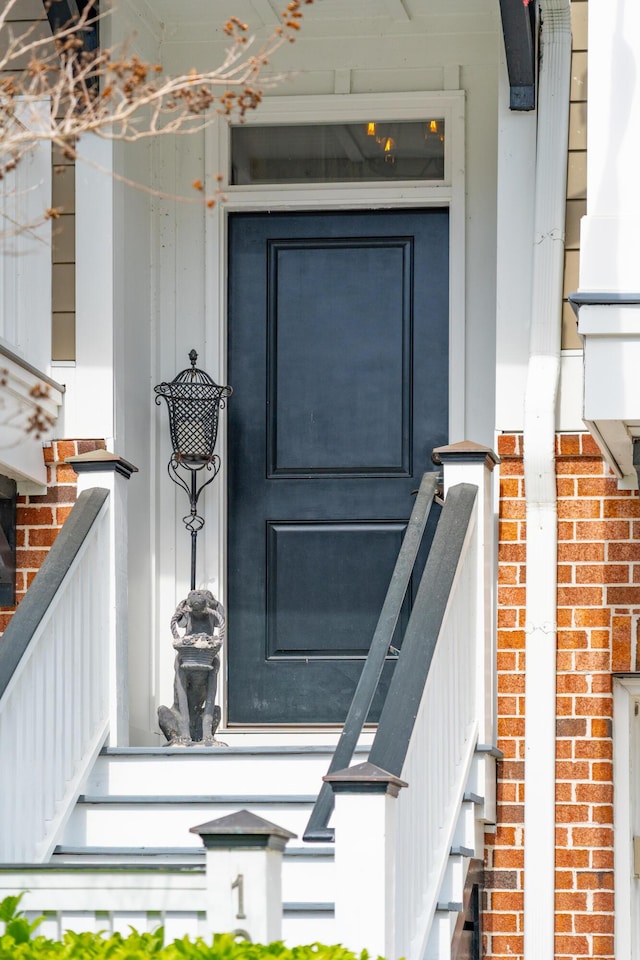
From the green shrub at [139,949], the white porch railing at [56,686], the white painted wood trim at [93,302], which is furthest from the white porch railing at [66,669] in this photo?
the green shrub at [139,949]

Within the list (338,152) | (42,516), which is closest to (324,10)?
(338,152)

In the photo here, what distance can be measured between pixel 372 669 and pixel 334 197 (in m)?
2.46

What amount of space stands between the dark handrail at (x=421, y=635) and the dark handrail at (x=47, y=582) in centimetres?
117

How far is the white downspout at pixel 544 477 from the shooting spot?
18.6 ft

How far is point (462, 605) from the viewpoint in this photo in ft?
17.5

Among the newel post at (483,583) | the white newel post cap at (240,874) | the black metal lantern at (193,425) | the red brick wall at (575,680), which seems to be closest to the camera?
the white newel post cap at (240,874)

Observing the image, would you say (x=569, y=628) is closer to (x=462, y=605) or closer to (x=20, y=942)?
(x=462, y=605)

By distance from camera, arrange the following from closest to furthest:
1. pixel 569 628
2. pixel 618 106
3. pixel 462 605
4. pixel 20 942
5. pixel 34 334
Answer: pixel 20 942 → pixel 618 106 → pixel 462 605 → pixel 569 628 → pixel 34 334

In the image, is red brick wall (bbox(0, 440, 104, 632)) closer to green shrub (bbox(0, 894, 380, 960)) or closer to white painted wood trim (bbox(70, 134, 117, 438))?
white painted wood trim (bbox(70, 134, 117, 438))

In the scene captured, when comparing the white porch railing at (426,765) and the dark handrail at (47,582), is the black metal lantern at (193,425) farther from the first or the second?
the white porch railing at (426,765)

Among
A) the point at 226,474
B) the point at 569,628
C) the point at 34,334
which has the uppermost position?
the point at 34,334

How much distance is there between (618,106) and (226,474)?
2526 mm

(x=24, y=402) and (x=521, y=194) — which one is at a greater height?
(x=521, y=194)

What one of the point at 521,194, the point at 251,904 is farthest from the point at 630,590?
the point at 251,904
